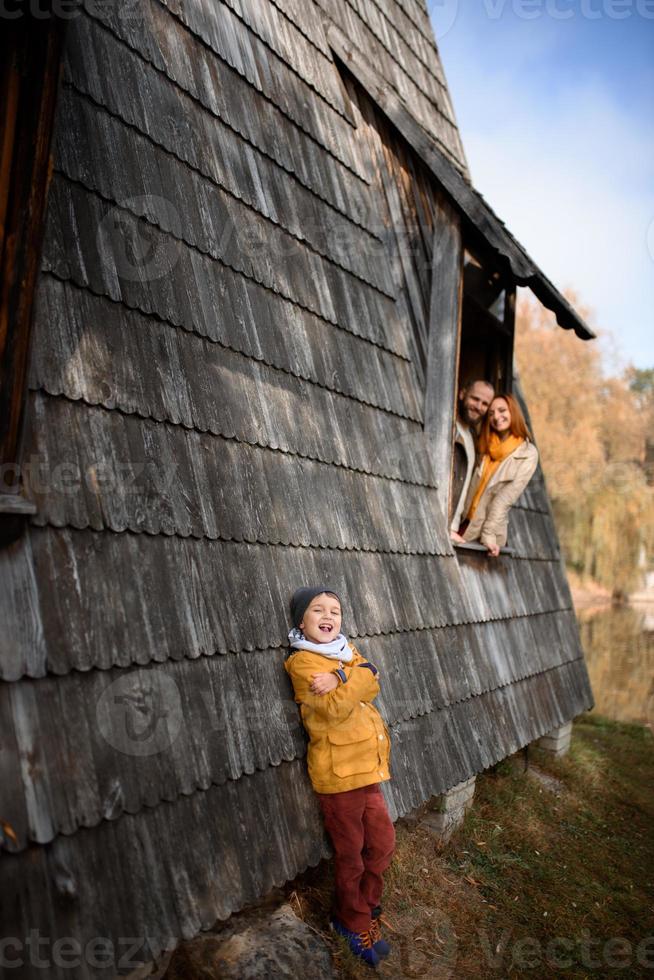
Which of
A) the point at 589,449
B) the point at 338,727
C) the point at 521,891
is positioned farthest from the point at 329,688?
the point at 589,449

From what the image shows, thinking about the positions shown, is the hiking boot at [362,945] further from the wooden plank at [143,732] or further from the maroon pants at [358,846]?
the wooden plank at [143,732]

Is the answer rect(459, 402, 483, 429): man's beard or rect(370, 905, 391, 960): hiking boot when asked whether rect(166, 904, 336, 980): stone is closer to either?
rect(370, 905, 391, 960): hiking boot

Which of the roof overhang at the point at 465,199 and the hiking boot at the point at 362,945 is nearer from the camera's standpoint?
the hiking boot at the point at 362,945

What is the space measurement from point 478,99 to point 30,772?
48.6 feet

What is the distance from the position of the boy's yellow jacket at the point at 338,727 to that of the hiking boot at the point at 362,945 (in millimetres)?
680

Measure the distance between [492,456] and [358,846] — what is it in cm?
323

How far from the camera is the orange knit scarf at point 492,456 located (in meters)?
5.66

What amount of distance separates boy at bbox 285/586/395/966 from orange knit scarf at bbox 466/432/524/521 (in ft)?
8.67

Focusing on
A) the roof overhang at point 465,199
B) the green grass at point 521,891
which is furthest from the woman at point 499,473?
the green grass at point 521,891

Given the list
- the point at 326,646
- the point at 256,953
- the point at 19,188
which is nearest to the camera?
the point at 19,188

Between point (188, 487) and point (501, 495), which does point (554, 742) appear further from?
point (188, 487)

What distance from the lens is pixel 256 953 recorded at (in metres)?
2.96

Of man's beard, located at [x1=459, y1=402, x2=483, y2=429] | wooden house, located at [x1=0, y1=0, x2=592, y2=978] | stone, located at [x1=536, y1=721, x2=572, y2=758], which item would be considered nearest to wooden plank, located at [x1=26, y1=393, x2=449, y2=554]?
wooden house, located at [x1=0, y1=0, x2=592, y2=978]

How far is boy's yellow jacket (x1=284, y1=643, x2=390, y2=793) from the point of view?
3098mm
